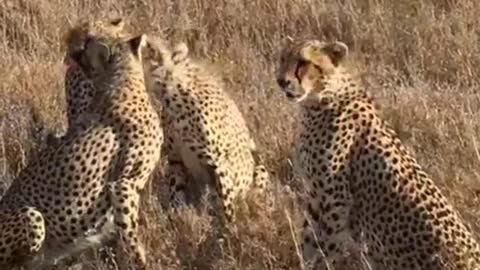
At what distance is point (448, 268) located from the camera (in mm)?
4633

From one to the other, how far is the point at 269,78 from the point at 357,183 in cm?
223

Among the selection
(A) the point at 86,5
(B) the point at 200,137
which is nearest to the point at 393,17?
(A) the point at 86,5

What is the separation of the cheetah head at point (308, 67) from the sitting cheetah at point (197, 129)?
66 cm

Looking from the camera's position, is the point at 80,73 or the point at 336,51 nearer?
the point at 336,51

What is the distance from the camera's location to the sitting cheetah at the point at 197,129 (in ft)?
18.6

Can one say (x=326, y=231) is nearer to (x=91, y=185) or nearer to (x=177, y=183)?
(x=91, y=185)

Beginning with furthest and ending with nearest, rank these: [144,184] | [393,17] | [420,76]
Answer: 1. [393,17]
2. [420,76]
3. [144,184]

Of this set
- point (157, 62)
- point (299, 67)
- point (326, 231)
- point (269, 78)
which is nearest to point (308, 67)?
point (299, 67)

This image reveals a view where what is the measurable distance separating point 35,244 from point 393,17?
10.6 feet

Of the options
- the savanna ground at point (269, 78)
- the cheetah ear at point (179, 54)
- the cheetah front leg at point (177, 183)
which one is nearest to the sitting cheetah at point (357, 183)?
the savanna ground at point (269, 78)

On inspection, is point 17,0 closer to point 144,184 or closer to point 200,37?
point 200,37

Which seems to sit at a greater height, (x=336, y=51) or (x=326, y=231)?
(x=336, y=51)

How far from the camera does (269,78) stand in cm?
710

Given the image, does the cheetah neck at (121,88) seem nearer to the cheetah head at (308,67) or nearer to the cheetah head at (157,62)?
the cheetah head at (157,62)
